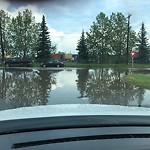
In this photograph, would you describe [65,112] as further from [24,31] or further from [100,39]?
[100,39]

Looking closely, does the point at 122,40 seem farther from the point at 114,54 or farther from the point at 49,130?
the point at 49,130

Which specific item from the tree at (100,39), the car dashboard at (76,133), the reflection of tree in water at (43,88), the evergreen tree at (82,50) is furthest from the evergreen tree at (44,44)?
the car dashboard at (76,133)

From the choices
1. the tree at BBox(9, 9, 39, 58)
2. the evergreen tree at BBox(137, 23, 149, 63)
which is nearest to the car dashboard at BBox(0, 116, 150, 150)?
the tree at BBox(9, 9, 39, 58)

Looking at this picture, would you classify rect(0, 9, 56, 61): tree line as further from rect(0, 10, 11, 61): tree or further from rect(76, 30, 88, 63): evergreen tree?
rect(76, 30, 88, 63): evergreen tree

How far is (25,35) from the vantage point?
8531cm

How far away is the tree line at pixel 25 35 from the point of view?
84625mm

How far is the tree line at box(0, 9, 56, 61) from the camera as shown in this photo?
278ft

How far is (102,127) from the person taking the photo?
222cm

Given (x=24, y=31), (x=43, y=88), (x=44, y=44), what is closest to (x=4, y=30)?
(x=24, y=31)

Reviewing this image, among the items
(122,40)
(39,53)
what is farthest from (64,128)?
(122,40)

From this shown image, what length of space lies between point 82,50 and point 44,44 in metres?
9.55

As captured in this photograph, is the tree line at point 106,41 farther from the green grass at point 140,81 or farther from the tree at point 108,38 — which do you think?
the green grass at point 140,81

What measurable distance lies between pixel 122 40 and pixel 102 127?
87.7 m

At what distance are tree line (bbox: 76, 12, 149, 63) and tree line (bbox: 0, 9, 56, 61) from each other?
26.4 ft
